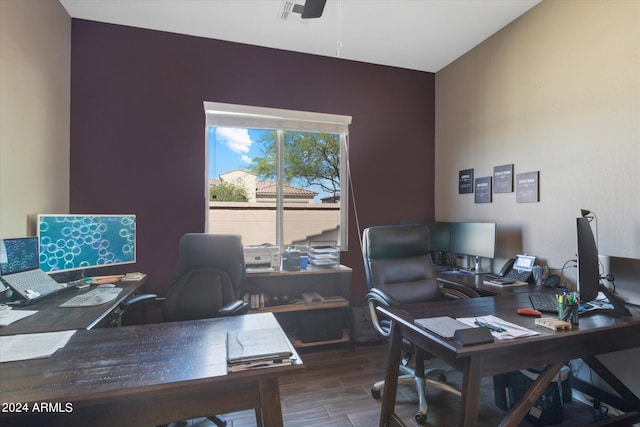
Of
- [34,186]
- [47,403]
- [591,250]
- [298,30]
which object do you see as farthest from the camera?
[298,30]

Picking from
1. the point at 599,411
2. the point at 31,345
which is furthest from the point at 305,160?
the point at 599,411

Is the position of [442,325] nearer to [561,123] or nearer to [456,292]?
[456,292]

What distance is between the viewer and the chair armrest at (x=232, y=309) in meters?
2.04

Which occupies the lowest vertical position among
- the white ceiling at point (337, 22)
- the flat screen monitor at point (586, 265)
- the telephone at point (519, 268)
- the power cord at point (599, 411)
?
the power cord at point (599, 411)

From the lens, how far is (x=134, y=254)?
2781 millimetres

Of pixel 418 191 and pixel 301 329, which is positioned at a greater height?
pixel 418 191

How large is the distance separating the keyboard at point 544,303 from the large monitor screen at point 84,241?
9.84 feet

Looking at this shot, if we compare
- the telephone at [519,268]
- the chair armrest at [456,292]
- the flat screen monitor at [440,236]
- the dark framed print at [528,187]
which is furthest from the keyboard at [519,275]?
the flat screen monitor at [440,236]

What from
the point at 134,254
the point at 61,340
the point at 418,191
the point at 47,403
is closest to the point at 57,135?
the point at 134,254

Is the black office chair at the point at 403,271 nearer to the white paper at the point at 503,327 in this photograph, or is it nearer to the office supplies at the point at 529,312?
the office supplies at the point at 529,312

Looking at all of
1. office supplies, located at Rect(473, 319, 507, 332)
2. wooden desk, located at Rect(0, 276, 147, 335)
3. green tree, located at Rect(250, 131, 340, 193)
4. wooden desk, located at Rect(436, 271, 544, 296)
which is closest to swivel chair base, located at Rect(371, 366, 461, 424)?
wooden desk, located at Rect(436, 271, 544, 296)

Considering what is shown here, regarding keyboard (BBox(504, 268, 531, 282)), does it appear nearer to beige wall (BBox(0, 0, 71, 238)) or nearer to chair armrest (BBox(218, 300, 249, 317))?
chair armrest (BBox(218, 300, 249, 317))

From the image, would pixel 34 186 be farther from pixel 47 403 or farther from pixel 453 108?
pixel 453 108

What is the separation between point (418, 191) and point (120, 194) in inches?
126
